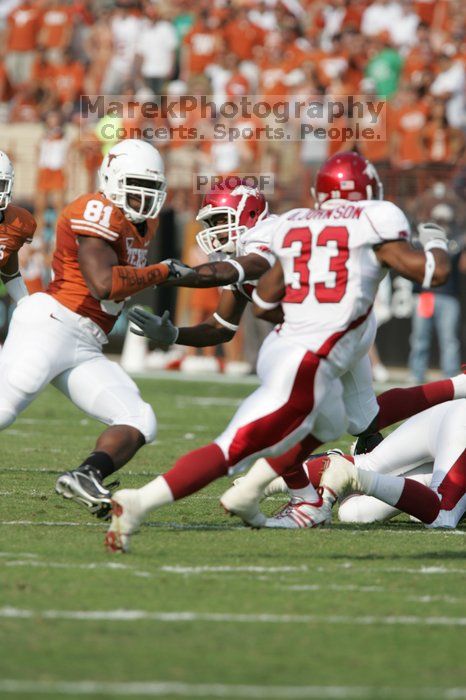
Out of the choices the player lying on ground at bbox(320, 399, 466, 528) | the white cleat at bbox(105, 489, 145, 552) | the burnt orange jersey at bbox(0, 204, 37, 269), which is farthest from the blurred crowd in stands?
the white cleat at bbox(105, 489, 145, 552)

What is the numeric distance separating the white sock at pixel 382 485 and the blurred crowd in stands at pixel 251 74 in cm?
811

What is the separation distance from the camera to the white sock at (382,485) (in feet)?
17.9

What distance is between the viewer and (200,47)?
17.4 metres

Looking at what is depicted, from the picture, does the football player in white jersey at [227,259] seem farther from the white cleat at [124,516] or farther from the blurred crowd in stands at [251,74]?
the blurred crowd in stands at [251,74]

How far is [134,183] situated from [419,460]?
172cm

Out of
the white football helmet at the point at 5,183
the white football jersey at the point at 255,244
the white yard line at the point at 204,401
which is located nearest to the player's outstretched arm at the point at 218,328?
the white football jersey at the point at 255,244

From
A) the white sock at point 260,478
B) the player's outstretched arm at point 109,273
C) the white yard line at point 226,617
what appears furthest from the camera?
the player's outstretched arm at point 109,273

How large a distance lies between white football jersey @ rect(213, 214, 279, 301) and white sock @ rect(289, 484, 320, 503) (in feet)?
2.83

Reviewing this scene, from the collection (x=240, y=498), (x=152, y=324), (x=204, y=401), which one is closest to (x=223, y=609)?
(x=240, y=498)

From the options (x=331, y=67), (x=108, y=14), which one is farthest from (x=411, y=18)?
(x=108, y=14)

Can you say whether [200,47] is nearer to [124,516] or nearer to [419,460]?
[419,460]

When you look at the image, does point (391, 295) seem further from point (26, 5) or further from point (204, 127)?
point (26, 5)

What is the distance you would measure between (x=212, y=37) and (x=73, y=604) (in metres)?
14.2

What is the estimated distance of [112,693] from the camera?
3.21m
